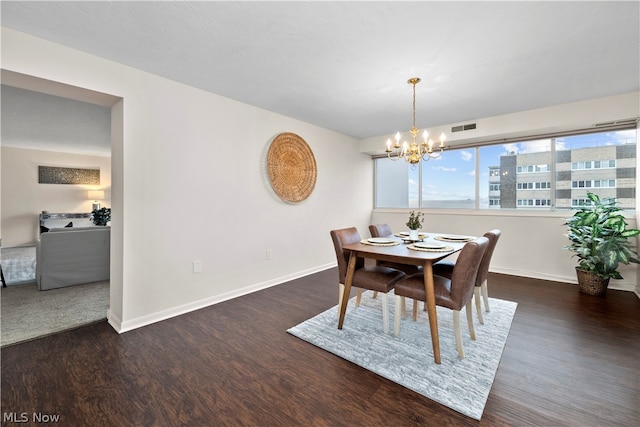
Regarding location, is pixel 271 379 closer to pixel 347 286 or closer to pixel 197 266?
pixel 347 286

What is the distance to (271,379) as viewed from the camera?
1.74m

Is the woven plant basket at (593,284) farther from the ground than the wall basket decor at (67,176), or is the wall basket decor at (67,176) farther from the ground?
the wall basket decor at (67,176)

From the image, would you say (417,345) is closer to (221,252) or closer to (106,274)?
(221,252)

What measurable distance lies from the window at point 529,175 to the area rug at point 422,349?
2.18m

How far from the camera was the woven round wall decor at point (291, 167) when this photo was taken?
3.67 meters

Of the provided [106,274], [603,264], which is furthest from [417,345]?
[106,274]

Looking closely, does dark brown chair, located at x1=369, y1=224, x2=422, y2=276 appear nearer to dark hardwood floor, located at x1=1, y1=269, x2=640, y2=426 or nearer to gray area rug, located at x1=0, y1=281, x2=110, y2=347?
dark hardwood floor, located at x1=1, y1=269, x2=640, y2=426

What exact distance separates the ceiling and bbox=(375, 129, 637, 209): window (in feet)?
3.00

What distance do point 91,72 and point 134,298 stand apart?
200 centimetres

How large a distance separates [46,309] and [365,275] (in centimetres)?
330

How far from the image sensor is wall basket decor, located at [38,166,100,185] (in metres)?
6.40

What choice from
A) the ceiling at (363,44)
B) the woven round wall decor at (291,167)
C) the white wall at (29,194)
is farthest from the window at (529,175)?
the white wall at (29,194)

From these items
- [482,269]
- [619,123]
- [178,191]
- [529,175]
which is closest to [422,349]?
[482,269]

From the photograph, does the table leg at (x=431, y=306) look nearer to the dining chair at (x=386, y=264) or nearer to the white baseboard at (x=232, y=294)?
the dining chair at (x=386, y=264)
